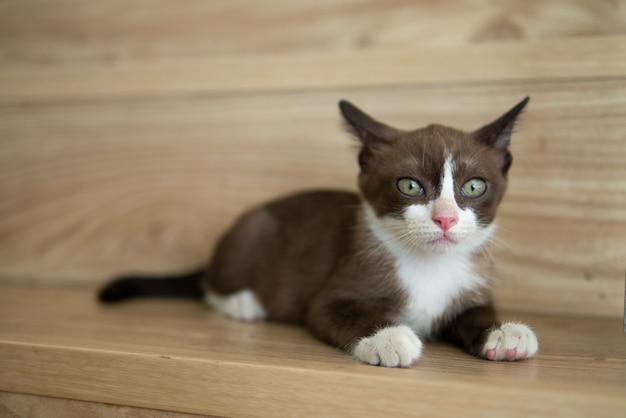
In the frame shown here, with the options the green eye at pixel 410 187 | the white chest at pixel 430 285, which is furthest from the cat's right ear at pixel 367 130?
the white chest at pixel 430 285

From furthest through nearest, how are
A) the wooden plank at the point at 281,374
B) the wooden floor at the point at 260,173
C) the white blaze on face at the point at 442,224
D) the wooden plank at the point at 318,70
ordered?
the wooden plank at the point at 318,70 < the white blaze on face at the point at 442,224 < the wooden floor at the point at 260,173 < the wooden plank at the point at 281,374

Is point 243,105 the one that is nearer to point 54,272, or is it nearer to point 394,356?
Result: point 54,272

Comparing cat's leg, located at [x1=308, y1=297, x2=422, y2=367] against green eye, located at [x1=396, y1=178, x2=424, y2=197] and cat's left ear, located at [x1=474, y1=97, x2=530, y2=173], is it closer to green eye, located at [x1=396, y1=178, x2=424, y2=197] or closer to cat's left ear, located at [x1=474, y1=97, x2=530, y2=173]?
green eye, located at [x1=396, y1=178, x2=424, y2=197]

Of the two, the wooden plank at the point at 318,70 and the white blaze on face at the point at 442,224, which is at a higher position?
the wooden plank at the point at 318,70

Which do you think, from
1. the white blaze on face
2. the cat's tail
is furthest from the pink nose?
the cat's tail

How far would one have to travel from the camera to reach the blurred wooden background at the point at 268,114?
1736 millimetres

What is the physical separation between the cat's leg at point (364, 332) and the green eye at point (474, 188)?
0.33m

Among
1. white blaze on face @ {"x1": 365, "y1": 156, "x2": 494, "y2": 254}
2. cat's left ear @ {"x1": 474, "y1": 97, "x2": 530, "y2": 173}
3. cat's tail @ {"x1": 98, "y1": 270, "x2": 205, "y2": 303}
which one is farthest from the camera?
cat's tail @ {"x1": 98, "y1": 270, "x2": 205, "y2": 303}

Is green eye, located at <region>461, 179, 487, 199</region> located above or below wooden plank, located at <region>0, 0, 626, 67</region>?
below

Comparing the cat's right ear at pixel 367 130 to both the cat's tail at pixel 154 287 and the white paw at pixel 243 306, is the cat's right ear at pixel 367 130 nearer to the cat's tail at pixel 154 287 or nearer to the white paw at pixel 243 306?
the white paw at pixel 243 306

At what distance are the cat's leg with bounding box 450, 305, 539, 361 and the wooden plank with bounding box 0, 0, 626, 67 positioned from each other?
89 centimetres

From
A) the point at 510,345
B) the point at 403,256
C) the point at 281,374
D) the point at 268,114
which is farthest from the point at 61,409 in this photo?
the point at 268,114

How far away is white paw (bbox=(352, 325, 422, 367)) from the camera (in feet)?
3.84

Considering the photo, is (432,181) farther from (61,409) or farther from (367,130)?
(61,409)
